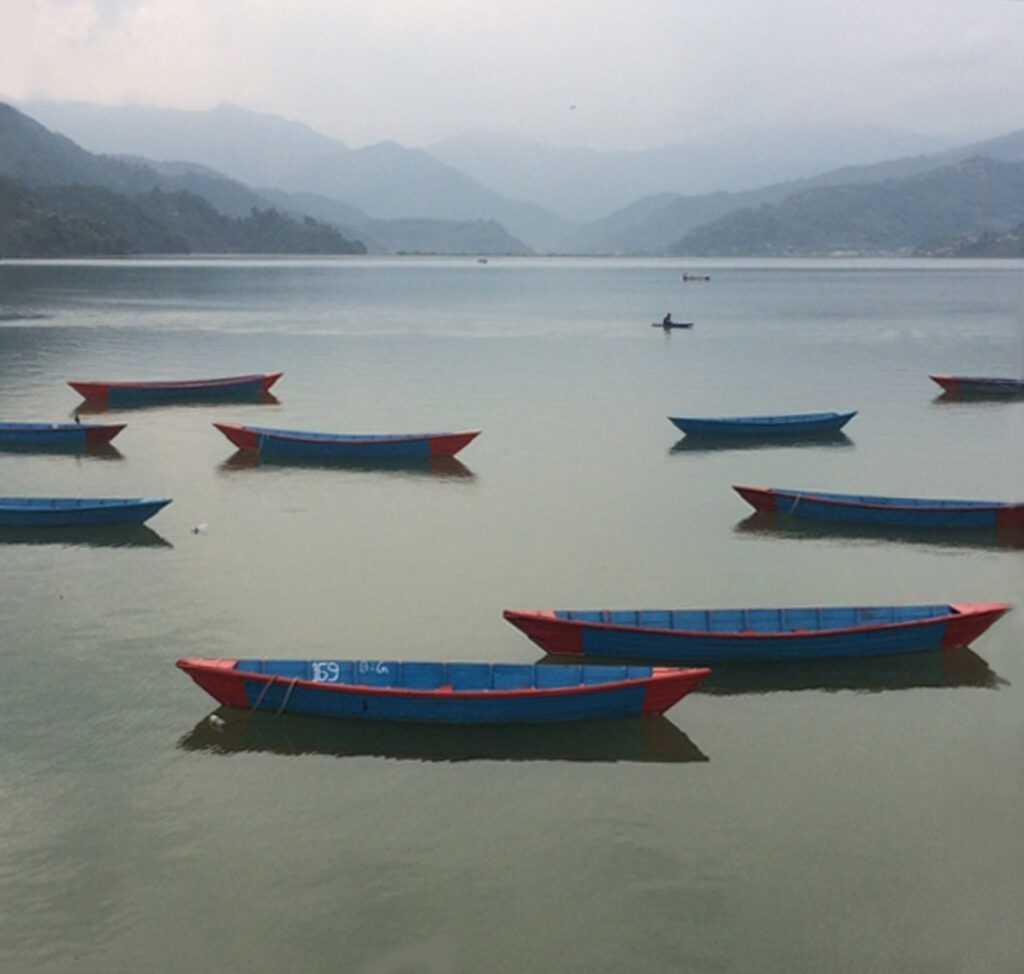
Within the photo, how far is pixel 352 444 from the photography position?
49.2 meters

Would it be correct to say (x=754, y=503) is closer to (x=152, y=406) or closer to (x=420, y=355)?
(x=152, y=406)

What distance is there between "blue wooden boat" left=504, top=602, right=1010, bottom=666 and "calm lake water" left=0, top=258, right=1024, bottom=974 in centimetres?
73

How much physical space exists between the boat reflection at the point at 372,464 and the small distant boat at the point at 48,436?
6380 mm

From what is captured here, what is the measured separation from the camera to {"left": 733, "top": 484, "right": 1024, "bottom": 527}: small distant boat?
1474 inches

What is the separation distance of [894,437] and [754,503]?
19736mm

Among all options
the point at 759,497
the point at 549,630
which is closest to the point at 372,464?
the point at 759,497

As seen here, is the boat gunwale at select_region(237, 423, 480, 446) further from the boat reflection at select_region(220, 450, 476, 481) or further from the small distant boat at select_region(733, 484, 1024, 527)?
the small distant boat at select_region(733, 484, 1024, 527)

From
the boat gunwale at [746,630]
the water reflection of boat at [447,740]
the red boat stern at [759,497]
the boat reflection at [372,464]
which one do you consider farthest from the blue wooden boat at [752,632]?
the boat reflection at [372,464]

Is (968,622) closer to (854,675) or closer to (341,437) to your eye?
(854,675)

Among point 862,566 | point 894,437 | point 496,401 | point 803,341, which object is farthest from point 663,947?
point 803,341

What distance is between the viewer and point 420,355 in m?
90.4

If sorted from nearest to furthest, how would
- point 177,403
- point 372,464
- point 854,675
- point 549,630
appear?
1. point 549,630
2. point 854,675
3. point 372,464
4. point 177,403

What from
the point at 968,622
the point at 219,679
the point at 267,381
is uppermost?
the point at 968,622

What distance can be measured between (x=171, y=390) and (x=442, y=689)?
157ft
